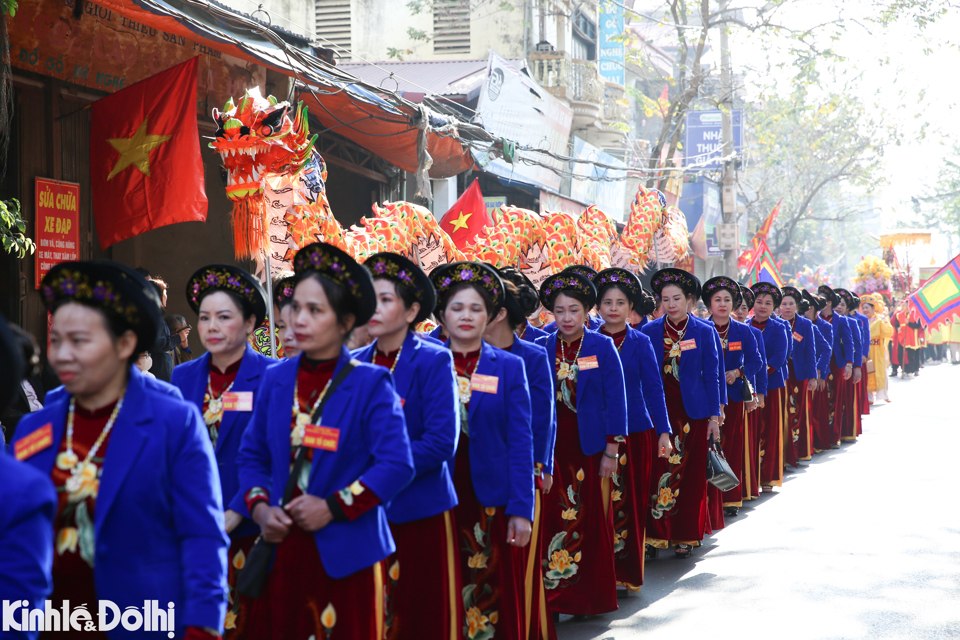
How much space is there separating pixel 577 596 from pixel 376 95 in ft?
19.6

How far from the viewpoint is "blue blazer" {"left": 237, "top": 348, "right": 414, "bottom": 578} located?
9.63 feet

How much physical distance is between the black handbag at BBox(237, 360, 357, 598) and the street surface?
8.86ft

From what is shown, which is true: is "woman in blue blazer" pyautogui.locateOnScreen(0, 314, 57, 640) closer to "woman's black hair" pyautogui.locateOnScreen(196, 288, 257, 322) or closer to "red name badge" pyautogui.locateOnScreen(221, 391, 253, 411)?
"red name badge" pyautogui.locateOnScreen(221, 391, 253, 411)

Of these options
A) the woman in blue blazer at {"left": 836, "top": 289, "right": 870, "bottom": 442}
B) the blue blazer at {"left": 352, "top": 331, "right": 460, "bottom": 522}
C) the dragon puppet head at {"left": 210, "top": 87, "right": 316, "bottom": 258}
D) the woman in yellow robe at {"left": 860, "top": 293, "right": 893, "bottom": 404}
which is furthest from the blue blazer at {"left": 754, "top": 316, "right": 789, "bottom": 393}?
the woman in yellow robe at {"left": 860, "top": 293, "right": 893, "bottom": 404}

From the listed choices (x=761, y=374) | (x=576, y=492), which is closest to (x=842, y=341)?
(x=761, y=374)

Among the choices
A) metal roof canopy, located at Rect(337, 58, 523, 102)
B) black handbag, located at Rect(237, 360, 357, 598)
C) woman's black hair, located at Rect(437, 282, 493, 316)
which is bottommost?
black handbag, located at Rect(237, 360, 357, 598)

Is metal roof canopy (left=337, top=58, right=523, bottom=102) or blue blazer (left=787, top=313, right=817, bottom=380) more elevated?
metal roof canopy (left=337, top=58, right=523, bottom=102)

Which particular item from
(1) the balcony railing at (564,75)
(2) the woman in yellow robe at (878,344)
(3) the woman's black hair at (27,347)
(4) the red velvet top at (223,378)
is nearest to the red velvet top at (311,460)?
(4) the red velvet top at (223,378)

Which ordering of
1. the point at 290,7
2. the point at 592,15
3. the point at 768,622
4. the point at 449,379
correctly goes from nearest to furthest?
the point at 449,379, the point at 768,622, the point at 290,7, the point at 592,15

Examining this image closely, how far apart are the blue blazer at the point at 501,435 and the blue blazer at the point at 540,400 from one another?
16.6 inches

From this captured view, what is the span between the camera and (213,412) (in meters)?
3.78

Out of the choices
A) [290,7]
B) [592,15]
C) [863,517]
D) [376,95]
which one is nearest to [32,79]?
[376,95]

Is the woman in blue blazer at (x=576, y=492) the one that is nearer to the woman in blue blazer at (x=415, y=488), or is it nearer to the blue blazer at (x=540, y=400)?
the blue blazer at (x=540, y=400)

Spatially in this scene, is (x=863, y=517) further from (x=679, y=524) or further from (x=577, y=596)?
(x=577, y=596)
